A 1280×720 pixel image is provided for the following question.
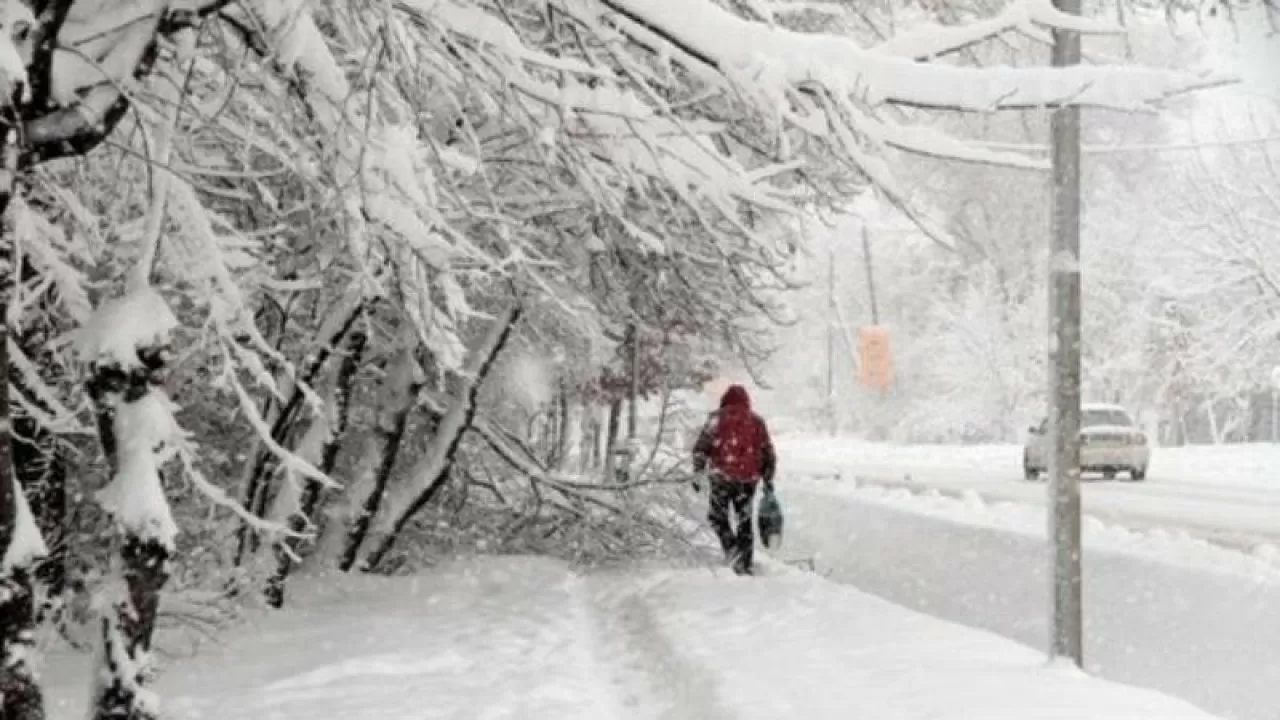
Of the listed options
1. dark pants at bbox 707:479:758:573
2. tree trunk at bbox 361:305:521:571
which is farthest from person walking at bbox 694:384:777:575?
tree trunk at bbox 361:305:521:571

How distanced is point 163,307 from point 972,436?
53817 mm

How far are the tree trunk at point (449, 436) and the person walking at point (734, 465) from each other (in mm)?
2941

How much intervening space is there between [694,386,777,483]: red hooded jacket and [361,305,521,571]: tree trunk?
2.93 m

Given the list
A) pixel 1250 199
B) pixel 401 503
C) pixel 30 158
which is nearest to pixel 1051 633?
pixel 401 503

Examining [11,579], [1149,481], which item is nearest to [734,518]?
[11,579]

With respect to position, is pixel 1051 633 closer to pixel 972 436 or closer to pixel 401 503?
pixel 401 503

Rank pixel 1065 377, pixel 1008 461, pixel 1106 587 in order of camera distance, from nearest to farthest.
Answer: pixel 1065 377
pixel 1106 587
pixel 1008 461

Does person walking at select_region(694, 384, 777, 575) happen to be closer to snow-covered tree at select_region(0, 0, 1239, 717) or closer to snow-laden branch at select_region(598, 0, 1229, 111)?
snow-covered tree at select_region(0, 0, 1239, 717)

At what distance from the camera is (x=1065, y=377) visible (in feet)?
27.5

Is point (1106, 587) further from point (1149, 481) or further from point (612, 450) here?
point (1149, 481)

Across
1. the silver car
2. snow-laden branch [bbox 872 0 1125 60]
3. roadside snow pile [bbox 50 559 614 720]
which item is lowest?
roadside snow pile [bbox 50 559 614 720]

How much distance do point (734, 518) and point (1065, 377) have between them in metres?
5.70

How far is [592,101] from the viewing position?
160 inches

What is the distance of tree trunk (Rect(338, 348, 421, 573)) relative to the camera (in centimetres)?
1079
